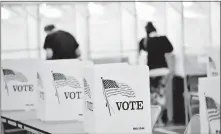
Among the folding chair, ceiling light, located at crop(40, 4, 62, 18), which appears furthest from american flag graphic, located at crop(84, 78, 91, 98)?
ceiling light, located at crop(40, 4, 62, 18)

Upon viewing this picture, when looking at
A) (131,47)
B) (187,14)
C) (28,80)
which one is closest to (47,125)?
(28,80)

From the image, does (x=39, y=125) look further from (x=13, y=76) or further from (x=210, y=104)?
(x=210, y=104)

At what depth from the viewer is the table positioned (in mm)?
2490

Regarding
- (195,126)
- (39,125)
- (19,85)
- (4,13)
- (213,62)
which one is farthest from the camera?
(4,13)

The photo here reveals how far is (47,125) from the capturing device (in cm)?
272

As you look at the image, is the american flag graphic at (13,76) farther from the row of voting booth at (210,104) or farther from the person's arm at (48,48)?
the row of voting booth at (210,104)

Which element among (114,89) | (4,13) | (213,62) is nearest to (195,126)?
(114,89)

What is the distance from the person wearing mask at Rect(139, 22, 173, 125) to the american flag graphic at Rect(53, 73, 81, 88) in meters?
1.27

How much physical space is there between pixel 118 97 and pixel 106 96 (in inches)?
2.2

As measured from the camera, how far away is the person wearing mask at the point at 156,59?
175 inches

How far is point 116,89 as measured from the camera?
2.25 meters

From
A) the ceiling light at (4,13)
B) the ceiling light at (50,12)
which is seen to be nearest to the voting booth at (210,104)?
the ceiling light at (4,13)

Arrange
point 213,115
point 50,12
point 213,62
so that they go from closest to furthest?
point 213,115, point 213,62, point 50,12

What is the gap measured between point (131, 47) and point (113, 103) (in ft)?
15.3
